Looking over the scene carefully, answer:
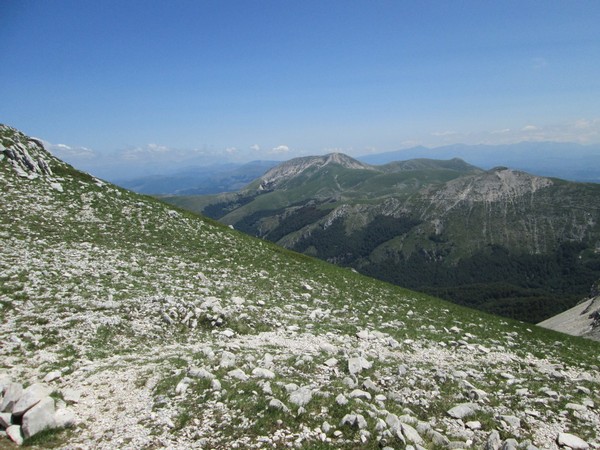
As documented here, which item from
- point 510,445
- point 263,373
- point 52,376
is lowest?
point 510,445

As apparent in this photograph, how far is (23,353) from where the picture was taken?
11844mm

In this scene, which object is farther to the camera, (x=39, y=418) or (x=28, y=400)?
(x=28, y=400)

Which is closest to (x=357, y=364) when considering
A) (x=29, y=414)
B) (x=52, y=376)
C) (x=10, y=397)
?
(x=29, y=414)

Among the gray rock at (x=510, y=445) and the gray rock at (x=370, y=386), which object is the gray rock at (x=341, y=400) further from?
the gray rock at (x=510, y=445)

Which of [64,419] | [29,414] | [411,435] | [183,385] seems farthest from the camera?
[183,385]

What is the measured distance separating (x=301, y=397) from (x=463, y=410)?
496 centimetres

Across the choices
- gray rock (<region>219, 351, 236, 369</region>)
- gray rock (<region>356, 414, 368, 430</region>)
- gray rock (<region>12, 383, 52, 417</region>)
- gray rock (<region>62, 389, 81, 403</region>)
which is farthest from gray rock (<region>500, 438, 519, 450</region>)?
gray rock (<region>12, 383, 52, 417</region>)

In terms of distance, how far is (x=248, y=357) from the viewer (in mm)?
12766

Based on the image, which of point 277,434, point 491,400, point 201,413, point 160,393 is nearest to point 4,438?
point 160,393

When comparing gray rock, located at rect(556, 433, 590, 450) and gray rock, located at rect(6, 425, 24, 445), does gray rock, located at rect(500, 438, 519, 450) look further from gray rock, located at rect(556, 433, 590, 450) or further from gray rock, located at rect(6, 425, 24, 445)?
gray rock, located at rect(6, 425, 24, 445)

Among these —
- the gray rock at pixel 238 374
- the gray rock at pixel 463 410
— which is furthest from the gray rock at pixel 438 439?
the gray rock at pixel 238 374

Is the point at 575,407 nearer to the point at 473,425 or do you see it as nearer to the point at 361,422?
the point at 473,425

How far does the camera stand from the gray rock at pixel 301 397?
958 cm

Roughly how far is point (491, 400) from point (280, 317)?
1009 centimetres
